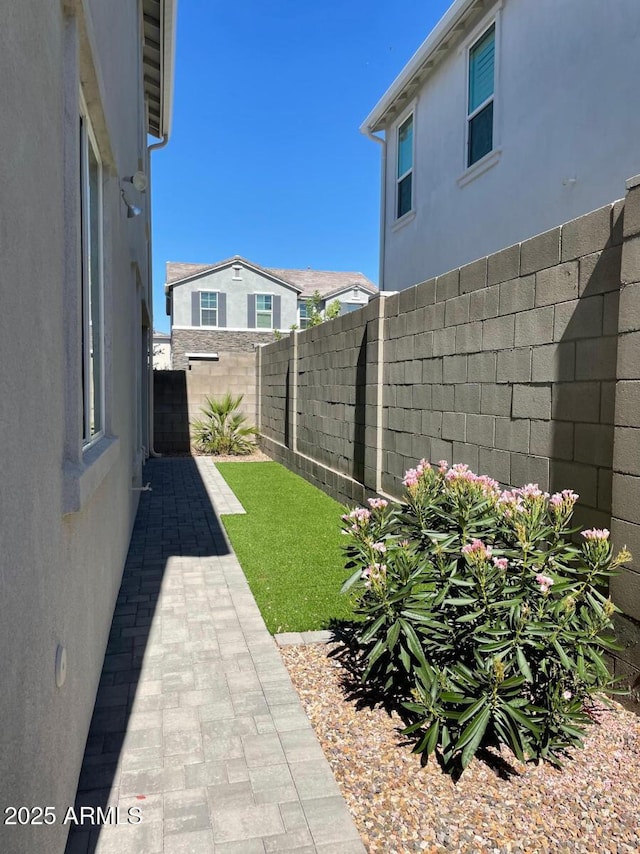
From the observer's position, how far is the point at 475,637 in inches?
106

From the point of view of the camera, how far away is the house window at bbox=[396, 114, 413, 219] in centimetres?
1136

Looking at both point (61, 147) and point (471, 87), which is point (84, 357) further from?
point (471, 87)

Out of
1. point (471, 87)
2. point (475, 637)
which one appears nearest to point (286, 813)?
point (475, 637)

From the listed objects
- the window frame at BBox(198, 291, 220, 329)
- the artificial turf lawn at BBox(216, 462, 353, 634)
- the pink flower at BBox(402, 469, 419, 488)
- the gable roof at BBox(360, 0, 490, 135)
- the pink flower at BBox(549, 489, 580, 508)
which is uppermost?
the gable roof at BBox(360, 0, 490, 135)

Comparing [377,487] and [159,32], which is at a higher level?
[159,32]

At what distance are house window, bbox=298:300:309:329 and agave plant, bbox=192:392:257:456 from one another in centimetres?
2000

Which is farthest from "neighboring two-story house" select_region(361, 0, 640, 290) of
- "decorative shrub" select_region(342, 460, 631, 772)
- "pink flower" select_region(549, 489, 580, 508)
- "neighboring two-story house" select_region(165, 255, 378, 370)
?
"neighboring two-story house" select_region(165, 255, 378, 370)

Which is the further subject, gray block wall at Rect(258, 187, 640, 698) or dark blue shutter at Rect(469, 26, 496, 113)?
dark blue shutter at Rect(469, 26, 496, 113)

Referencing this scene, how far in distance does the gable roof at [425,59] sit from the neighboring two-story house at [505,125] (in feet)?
0.07

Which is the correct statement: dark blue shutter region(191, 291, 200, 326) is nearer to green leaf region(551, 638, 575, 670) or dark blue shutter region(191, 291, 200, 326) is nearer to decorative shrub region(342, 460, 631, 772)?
decorative shrub region(342, 460, 631, 772)

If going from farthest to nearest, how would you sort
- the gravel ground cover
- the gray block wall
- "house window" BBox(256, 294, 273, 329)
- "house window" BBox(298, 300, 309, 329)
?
"house window" BBox(298, 300, 309, 329)
"house window" BBox(256, 294, 273, 329)
the gray block wall
the gravel ground cover

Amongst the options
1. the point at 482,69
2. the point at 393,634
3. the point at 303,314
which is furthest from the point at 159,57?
the point at 303,314

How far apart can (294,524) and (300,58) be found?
1445 cm

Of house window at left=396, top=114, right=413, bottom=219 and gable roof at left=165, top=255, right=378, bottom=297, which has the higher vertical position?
gable roof at left=165, top=255, right=378, bottom=297
